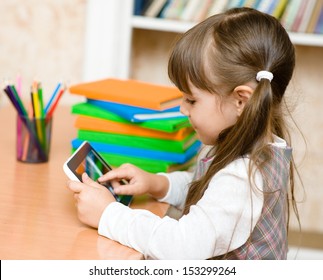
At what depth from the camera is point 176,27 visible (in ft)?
5.90

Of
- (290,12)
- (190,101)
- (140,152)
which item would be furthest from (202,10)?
(190,101)

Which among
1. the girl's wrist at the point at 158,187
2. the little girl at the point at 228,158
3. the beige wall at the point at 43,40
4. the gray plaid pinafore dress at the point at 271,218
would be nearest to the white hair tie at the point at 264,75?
the little girl at the point at 228,158

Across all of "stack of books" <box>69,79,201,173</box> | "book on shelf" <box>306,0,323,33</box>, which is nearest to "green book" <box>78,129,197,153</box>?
"stack of books" <box>69,79,201,173</box>

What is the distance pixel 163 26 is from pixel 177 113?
605 mm

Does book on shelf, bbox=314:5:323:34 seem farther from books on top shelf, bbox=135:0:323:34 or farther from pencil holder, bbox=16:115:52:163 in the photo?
pencil holder, bbox=16:115:52:163

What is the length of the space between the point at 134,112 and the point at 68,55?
0.77m

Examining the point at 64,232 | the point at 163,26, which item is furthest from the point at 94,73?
the point at 64,232

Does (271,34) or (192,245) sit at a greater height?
(271,34)

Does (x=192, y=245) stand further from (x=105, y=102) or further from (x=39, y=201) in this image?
(x=105, y=102)

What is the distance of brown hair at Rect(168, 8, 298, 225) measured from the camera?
0.94 metres

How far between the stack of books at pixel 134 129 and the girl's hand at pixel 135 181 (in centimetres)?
11

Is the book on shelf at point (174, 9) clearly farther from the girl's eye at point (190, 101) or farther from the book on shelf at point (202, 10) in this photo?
the girl's eye at point (190, 101)

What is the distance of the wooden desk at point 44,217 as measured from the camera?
0.82 meters

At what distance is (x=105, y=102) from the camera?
49.4 inches
